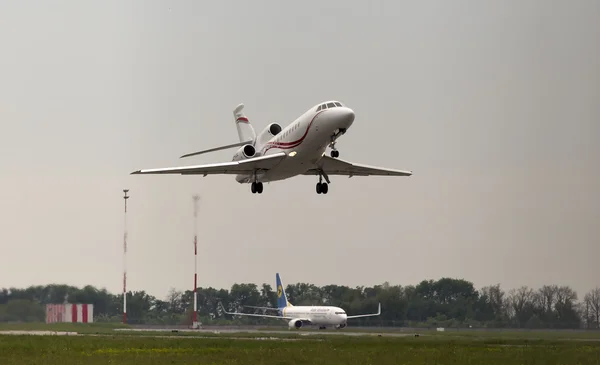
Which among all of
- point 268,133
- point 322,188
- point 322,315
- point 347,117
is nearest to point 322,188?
point 322,188

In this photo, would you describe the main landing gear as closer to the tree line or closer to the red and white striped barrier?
the tree line

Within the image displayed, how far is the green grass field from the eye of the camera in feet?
152

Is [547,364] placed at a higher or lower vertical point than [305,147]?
lower

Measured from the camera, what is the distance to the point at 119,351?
54812 mm

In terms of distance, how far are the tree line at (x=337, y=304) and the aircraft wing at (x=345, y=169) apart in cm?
1073

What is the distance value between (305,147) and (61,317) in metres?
41.8

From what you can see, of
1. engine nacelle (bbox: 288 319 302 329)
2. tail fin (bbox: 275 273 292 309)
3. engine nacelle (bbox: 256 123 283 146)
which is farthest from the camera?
tail fin (bbox: 275 273 292 309)

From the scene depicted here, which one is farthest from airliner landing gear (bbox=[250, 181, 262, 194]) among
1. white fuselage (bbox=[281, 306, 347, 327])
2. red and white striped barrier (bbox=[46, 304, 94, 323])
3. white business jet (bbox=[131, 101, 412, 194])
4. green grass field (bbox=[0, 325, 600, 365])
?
white fuselage (bbox=[281, 306, 347, 327])

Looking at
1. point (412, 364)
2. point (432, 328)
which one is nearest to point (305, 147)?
point (412, 364)

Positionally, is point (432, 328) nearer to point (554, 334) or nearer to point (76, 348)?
point (554, 334)

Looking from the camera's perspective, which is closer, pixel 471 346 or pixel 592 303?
pixel 592 303

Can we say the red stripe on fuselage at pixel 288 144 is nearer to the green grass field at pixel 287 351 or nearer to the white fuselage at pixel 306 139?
the white fuselage at pixel 306 139

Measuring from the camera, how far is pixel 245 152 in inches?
2985

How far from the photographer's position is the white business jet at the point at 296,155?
212 feet
